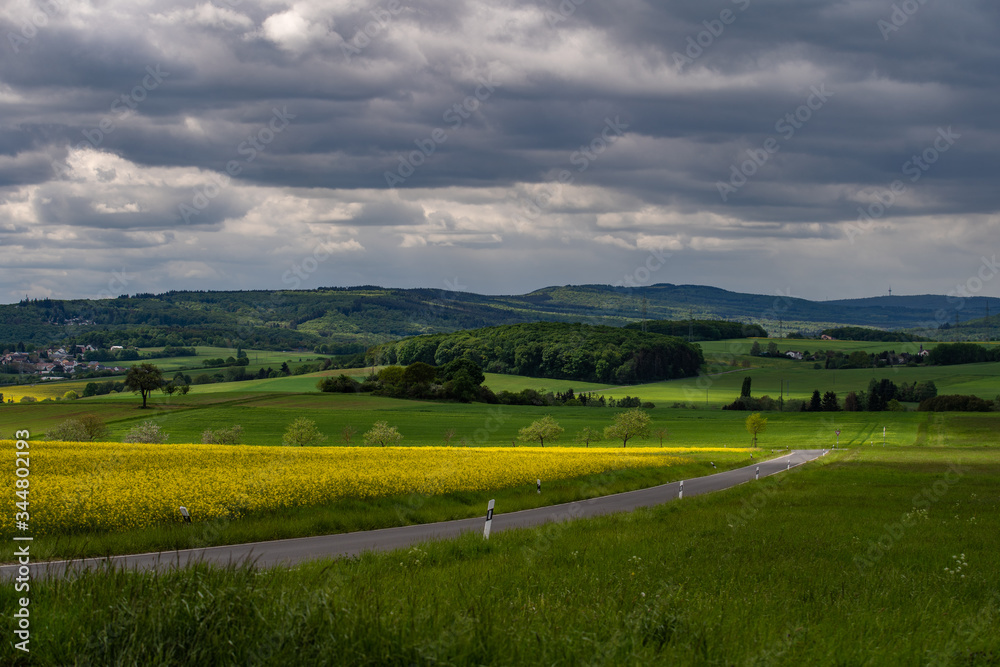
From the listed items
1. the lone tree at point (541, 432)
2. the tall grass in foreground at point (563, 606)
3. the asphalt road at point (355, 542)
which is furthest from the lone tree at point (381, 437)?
the tall grass in foreground at point (563, 606)

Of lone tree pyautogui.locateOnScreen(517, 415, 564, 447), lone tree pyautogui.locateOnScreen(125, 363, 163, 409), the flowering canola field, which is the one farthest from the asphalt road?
lone tree pyautogui.locateOnScreen(125, 363, 163, 409)

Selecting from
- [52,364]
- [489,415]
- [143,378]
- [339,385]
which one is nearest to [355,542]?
[143,378]

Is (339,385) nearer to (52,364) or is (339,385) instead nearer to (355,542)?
(52,364)

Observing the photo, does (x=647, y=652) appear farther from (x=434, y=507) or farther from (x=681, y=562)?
(x=434, y=507)

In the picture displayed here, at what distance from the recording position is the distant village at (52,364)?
154750 millimetres

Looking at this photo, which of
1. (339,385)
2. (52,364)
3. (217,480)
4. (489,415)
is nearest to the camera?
(217,480)

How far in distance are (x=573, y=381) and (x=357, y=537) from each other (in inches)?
5571

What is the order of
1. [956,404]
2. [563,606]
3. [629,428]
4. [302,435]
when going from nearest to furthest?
[563,606] < [302,435] < [629,428] < [956,404]

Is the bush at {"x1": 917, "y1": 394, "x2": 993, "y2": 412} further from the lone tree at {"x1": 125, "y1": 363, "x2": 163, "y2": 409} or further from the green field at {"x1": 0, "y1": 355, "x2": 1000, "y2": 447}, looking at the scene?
the lone tree at {"x1": 125, "y1": 363, "x2": 163, "y2": 409}

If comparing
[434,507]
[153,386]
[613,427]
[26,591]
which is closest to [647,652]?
[26,591]

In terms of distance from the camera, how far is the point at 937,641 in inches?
261

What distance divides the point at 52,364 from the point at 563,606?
588 ft

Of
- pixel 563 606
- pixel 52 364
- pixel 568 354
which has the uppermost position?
pixel 563 606

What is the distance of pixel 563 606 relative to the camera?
709 centimetres
